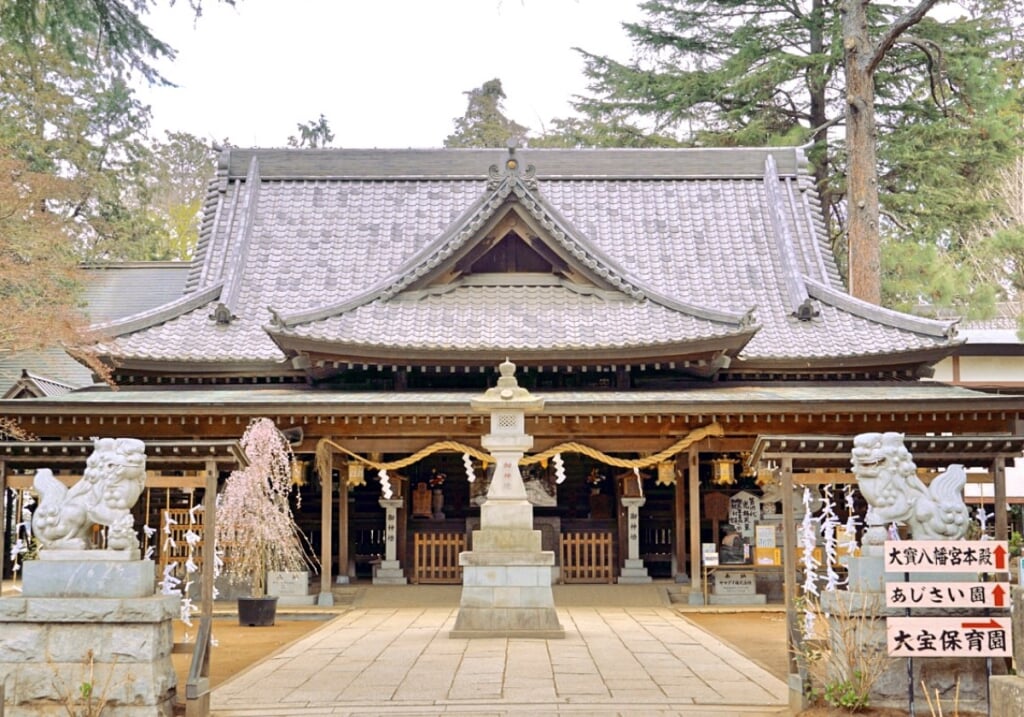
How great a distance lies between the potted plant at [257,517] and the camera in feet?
50.9

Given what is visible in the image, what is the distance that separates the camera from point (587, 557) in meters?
19.0

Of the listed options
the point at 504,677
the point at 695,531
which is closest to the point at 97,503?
the point at 504,677

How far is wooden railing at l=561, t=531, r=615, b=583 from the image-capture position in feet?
61.4

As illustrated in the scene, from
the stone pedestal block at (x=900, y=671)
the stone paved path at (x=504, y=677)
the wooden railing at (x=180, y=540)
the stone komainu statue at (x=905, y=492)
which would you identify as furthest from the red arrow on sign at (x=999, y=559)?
the wooden railing at (x=180, y=540)

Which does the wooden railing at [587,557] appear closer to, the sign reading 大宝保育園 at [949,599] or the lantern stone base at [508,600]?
the lantern stone base at [508,600]

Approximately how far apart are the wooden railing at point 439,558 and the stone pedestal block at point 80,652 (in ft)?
34.4

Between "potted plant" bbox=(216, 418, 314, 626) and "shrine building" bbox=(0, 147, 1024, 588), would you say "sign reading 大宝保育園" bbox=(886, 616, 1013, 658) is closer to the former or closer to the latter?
"shrine building" bbox=(0, 147, 1024, 588)

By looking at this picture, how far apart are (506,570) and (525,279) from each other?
27.3 feet

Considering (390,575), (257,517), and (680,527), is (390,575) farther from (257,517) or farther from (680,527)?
(680,527)

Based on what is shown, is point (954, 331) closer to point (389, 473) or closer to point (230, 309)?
point (389, 473)

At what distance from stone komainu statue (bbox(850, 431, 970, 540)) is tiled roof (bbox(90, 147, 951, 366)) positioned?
27.4 feet

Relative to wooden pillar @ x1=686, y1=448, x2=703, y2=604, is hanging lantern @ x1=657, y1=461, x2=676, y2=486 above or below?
above

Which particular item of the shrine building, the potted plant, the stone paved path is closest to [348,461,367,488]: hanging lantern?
the shrine building

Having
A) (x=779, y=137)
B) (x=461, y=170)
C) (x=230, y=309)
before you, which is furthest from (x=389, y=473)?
(x=779, y=137)
